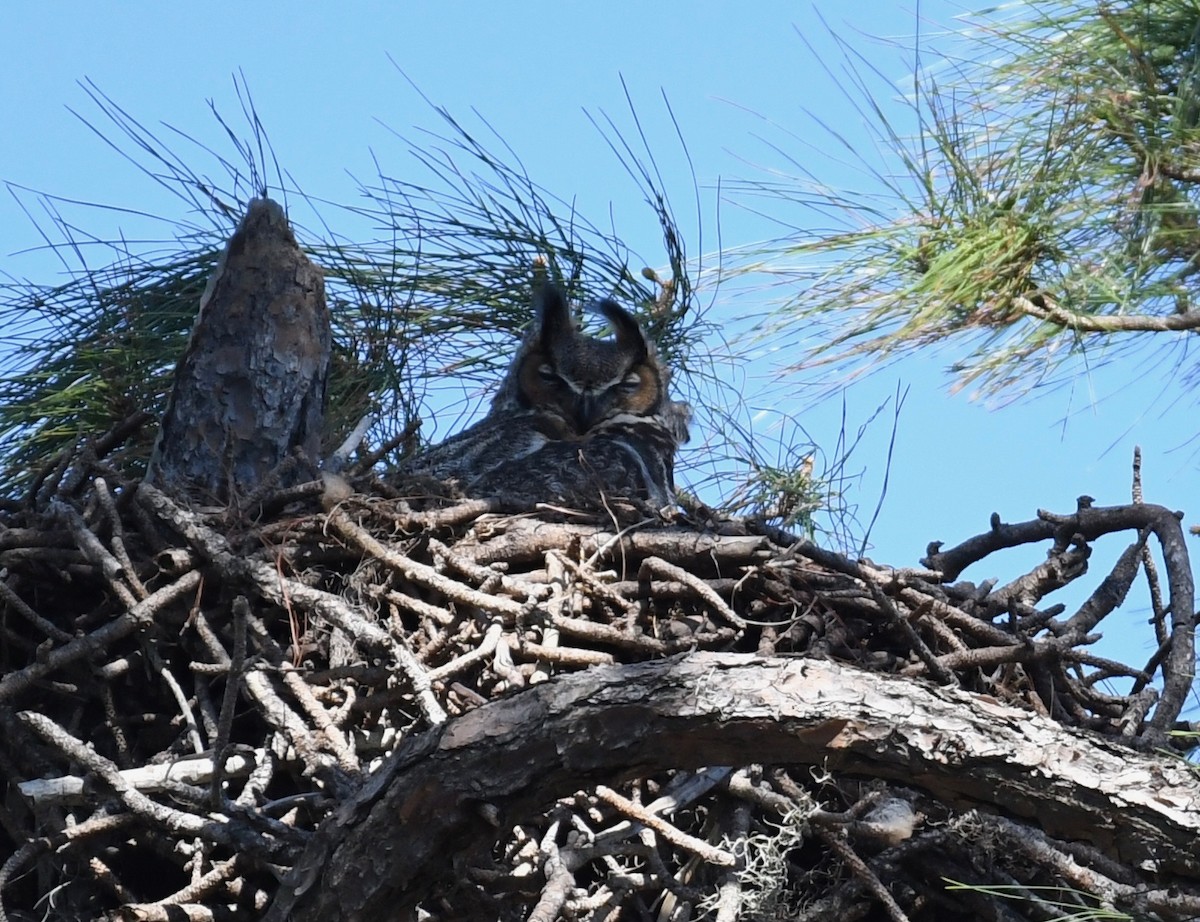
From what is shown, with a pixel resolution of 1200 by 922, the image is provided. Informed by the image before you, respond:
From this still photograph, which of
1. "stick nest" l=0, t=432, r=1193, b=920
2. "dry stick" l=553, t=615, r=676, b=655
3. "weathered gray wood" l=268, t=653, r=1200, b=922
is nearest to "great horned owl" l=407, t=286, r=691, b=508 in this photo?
"stick nest" l=0, t=432, r=1193, b=920

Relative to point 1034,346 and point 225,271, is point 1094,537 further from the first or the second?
point 225,271

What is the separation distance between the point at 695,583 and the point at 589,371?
1.60 meters

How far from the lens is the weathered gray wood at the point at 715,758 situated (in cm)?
175

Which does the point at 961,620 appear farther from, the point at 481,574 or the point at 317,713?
the point at 317,713

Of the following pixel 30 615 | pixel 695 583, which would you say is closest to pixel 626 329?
pixel 695 583

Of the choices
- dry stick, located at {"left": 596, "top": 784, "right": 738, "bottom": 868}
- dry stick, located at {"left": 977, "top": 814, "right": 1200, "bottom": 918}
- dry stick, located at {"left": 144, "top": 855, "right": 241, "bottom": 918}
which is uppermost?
dry stick, located at {"left": 977, "top": 814, "right": 1200, "bottom": 918}

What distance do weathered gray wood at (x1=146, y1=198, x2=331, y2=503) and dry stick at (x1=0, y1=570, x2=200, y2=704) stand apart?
0.76 metres

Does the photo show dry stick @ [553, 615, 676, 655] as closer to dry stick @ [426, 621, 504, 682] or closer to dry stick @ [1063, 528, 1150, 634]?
dry stick @ [426, 621, 504, 682]

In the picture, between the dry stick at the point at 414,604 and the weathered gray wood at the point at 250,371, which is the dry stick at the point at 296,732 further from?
the weathered gray wood at the point at 250,371

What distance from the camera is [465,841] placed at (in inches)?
77.5

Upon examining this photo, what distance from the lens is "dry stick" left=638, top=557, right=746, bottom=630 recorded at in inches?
104

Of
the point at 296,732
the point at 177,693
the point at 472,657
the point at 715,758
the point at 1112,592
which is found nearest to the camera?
the point at 715,758

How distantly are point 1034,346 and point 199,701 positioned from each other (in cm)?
156

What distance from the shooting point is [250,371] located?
135 inches
